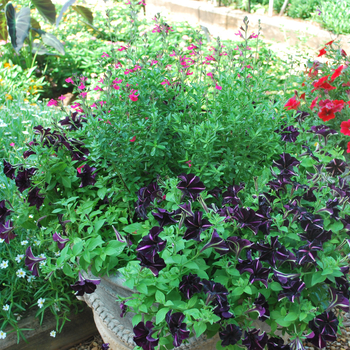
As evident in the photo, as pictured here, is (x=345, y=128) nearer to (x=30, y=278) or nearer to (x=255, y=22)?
(x=30, y=278)

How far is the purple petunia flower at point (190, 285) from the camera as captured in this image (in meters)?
1.18

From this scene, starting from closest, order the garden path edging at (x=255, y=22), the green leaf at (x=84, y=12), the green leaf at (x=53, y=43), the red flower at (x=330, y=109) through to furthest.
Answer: the red flower at (x=330, y=109)
the green leaf at (x=53, y=43)
the garden path edging at (x=255, y=22)
the green leaf at (x=84, y=12)

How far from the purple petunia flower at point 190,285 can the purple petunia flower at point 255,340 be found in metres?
0.22

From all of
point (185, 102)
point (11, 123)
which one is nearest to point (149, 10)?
point (11, 123)

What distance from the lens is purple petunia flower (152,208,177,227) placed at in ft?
4.17

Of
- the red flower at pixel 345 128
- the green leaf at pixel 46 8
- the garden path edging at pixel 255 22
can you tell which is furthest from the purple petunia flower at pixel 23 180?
the green leaf at pixel 46 8

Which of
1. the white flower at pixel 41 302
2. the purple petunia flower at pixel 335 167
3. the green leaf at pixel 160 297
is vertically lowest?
the white flower at pixel 41 302

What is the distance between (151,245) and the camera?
4.00 feet

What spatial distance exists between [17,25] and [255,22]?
13.2 feet

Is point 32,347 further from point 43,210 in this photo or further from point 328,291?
point 328,291

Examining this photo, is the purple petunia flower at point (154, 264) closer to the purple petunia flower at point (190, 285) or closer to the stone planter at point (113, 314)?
the purple petunia flower at point (190, 285)

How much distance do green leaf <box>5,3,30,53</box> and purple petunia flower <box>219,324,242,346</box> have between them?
174 inches

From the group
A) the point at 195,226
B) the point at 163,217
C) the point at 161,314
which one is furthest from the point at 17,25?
the point at 161,314

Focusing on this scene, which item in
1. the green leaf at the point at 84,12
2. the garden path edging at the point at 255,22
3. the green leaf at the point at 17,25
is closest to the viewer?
the green leaf at the point at 17,25
